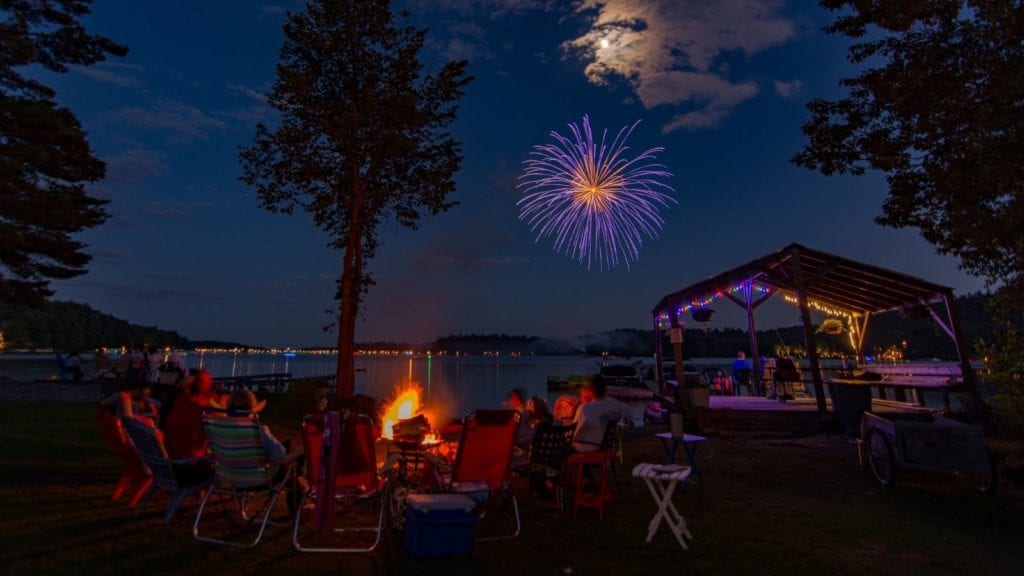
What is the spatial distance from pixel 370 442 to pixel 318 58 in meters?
15.5

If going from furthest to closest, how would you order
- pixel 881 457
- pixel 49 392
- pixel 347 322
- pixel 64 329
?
pixel 64 329, pixel 49 392, pixel 347 322, pixel 881 457

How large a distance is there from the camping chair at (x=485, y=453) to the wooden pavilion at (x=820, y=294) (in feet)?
34.7

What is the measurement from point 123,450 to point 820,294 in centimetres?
2070

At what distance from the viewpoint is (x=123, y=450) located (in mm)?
6137

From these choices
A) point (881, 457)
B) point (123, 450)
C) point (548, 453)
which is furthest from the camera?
point (881, 457)

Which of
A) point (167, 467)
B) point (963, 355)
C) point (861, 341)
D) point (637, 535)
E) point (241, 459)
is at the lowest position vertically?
point (637, 535)

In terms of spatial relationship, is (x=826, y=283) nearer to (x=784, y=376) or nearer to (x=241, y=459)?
(x=784, y=376)

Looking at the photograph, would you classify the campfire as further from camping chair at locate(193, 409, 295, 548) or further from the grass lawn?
→ camping chair at locate(193, 409, 295, 548)

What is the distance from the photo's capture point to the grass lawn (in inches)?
183

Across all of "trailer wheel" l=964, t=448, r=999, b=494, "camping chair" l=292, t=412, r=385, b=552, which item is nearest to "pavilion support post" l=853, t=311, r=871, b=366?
"trailer wheel" l=964, t=448, r=999, b=494

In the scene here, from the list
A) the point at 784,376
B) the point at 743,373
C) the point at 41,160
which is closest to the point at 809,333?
the point at 784,376

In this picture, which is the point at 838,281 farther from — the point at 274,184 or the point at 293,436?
the point at 274,184

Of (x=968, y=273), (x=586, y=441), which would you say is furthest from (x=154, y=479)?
(x=968, y=273)

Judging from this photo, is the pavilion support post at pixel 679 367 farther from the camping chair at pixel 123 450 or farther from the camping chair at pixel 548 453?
the camping chair at pixel 123 450
